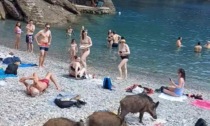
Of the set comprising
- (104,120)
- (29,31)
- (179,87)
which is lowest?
(179,87)

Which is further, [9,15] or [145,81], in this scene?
[9,15]

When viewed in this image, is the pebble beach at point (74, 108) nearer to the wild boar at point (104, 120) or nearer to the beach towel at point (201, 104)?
the beach towel at point (201, 104)

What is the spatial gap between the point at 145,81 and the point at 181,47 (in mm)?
14894

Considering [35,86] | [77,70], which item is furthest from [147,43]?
[35,86]

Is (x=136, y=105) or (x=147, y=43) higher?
(x=136, y=105)

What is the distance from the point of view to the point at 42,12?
42062 mm

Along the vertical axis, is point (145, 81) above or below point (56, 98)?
below

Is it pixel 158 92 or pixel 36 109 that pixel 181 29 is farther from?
pixel 36 109

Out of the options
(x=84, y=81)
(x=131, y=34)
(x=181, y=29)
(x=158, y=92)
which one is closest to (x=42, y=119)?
(x=84, y=81)

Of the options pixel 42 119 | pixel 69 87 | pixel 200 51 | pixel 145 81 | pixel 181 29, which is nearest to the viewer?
pixel 42 119

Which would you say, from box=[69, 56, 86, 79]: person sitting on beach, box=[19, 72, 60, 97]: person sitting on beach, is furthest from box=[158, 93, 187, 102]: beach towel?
box=[19, 72, 60, 97]: person sitting on beach

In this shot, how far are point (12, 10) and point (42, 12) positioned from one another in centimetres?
305

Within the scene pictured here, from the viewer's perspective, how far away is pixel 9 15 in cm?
4156

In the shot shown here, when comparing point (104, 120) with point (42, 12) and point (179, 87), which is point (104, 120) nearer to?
point (179, 87)
